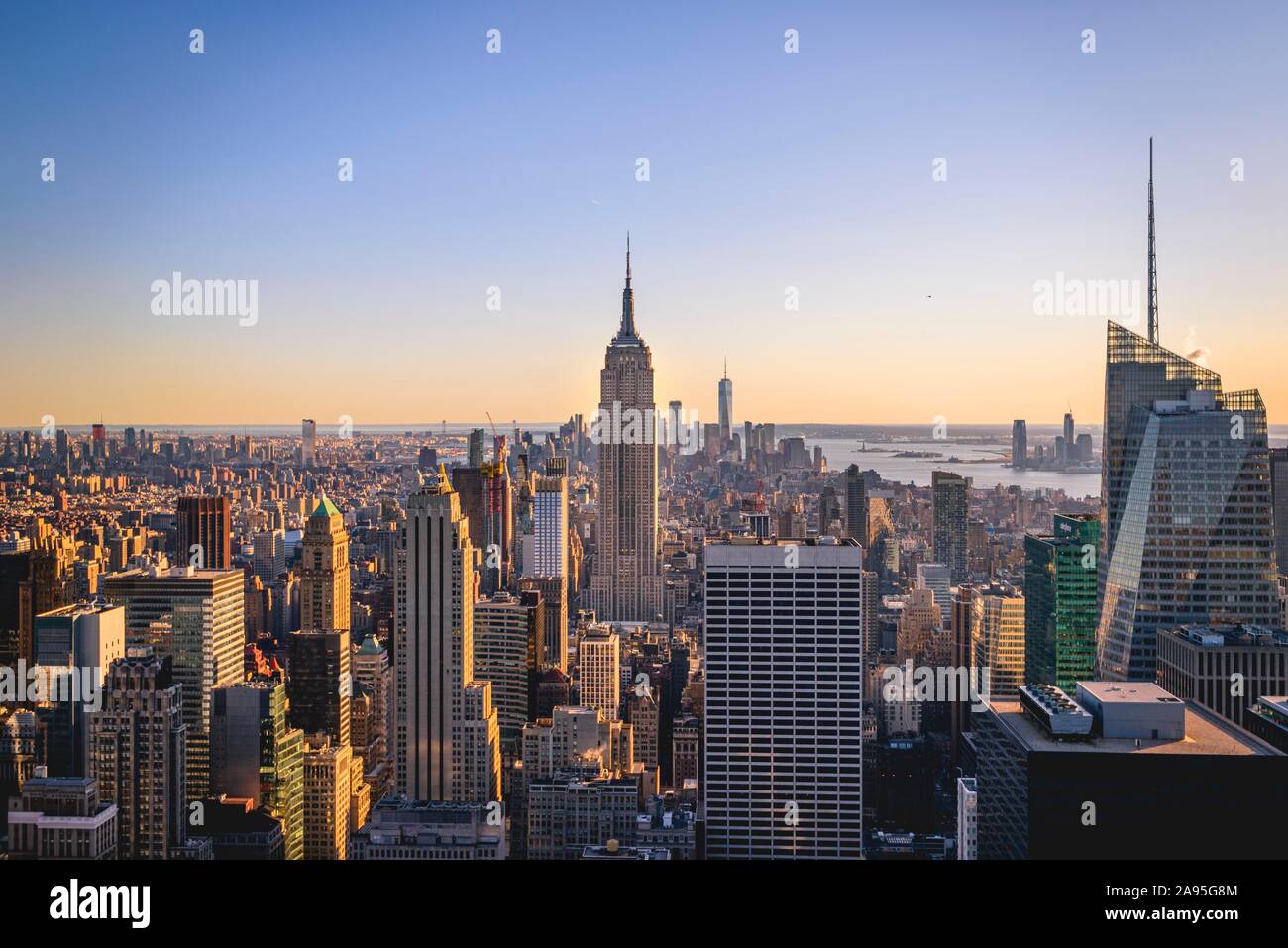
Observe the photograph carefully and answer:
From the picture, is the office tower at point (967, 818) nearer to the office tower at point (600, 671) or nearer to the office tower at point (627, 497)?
the office tower at point (600, 671)

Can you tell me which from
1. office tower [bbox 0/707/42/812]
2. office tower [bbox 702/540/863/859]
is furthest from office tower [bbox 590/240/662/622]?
office tower [bbox 0/707/42/812]

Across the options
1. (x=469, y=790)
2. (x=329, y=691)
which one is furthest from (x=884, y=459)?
(x=329, y=691)

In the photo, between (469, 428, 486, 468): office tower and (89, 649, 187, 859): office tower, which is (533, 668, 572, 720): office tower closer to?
(469, 428, 486, 468): office tower

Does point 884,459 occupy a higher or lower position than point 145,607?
higher

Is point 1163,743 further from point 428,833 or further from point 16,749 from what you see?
point 16,749

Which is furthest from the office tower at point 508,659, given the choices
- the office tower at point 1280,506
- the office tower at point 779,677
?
the office tower at point 1280,506
